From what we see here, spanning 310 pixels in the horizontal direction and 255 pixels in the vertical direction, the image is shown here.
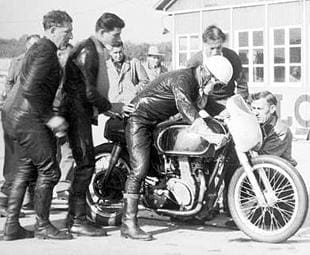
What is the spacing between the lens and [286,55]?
53.8ft

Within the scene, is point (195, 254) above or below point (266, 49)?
below

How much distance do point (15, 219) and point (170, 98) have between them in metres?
1.36

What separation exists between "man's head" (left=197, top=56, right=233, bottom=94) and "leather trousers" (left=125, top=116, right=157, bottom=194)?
20.6 inches

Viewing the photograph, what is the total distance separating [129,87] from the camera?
7.40 m

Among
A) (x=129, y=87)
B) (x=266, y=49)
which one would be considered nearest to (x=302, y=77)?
(x=266, y=49)

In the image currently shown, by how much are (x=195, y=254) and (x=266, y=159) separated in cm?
83

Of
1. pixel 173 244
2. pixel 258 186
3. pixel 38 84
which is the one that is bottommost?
pixel 173 244

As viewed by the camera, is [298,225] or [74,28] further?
[74,28]

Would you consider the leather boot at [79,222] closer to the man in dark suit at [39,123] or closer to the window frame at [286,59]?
the man in dark suit at [39,123]

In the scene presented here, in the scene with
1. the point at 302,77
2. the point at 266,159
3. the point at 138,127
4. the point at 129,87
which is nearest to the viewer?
the point at 266,159

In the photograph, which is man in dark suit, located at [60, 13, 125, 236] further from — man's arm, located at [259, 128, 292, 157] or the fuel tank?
man's arm, located at [259, 128, 292, 157]

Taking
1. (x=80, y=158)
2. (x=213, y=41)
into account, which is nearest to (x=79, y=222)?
(x=80, y=158)

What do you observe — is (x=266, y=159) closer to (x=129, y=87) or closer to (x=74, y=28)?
(x=74, y=28)

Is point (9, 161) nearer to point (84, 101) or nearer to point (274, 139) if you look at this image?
point (84, 101)
